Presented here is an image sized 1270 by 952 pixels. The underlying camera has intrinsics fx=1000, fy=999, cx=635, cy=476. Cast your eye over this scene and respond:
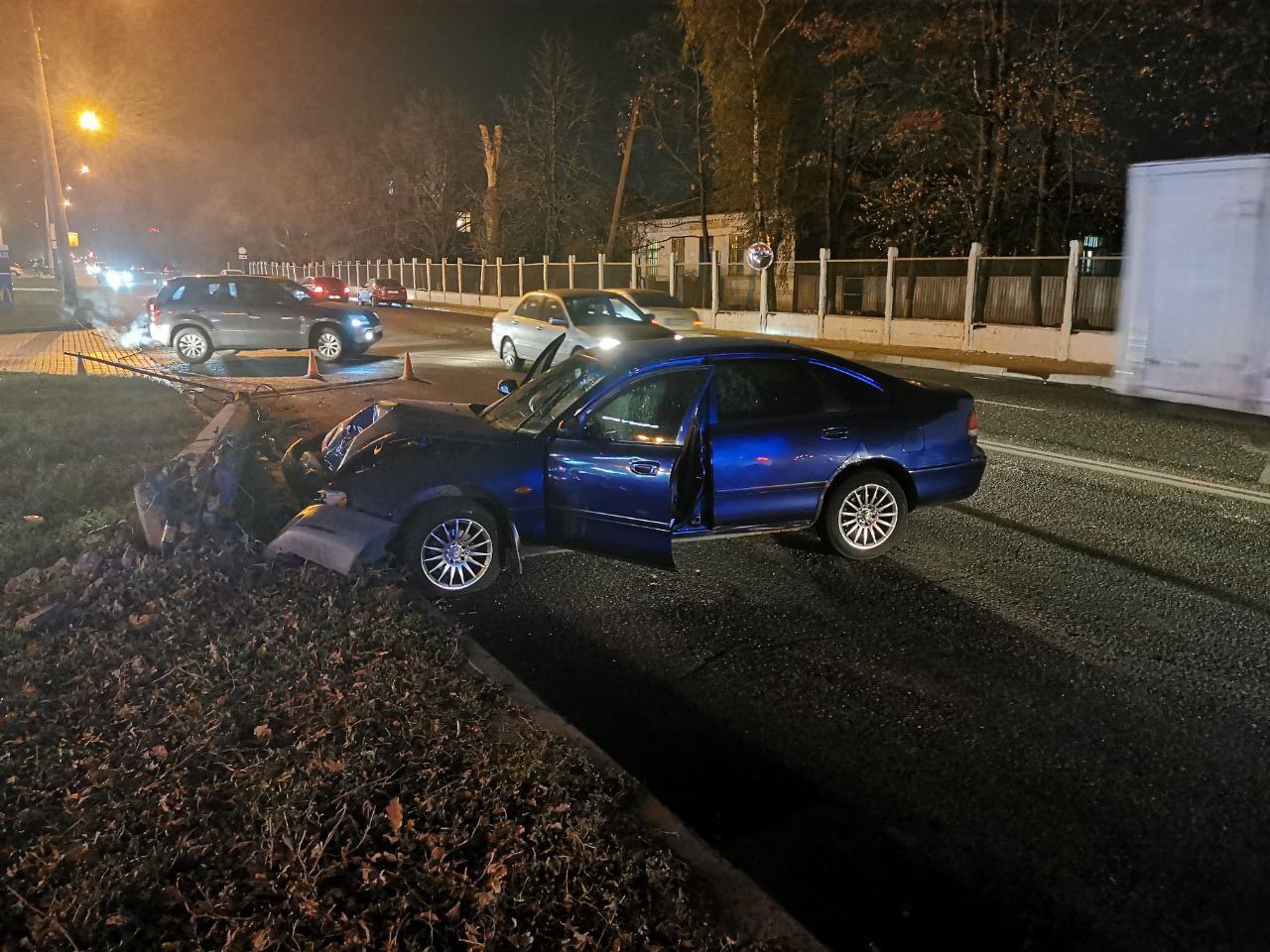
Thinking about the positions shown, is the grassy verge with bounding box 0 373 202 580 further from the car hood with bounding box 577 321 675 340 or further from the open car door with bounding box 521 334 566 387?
the car hood with bounding box 577 321 675 340

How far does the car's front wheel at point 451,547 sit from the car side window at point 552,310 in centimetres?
1091

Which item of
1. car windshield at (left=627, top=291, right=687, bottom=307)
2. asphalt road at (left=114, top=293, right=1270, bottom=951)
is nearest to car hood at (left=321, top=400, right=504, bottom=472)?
asphalt road at (left=114, top=293, right=1270, bottom=951)

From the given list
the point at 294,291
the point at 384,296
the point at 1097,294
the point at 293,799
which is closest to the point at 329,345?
the point at 294,291

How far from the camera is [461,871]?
120 inches

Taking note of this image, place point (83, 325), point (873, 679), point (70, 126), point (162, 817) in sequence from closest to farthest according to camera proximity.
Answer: point (162, 817)
point (873, 679)
point (83, 325)
point (70, 126)

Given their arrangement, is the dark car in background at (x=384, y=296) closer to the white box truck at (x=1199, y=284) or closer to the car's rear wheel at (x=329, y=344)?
the car's rear wheel at (x=329, y=344)

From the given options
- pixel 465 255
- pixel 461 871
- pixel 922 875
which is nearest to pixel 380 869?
pixel 461 871

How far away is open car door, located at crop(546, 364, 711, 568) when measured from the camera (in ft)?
19.3

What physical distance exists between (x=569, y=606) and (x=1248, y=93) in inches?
819

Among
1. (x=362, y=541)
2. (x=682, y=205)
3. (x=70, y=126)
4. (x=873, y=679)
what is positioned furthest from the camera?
(x=682, y=205)

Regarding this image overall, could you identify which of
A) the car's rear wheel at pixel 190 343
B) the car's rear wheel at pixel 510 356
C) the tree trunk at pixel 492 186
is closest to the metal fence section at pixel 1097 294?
the car's rear wheel at pixel 510 356

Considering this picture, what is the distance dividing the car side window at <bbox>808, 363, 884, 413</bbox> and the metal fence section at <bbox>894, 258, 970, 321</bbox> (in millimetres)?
18253

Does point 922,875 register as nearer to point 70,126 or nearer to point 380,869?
point 380,869

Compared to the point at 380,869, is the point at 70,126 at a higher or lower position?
higher
